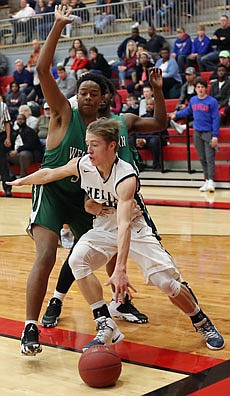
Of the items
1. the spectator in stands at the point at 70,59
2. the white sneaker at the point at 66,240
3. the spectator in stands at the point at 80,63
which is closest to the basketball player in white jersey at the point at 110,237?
the white sneaker at the point at 66,240

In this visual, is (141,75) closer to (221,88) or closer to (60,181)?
(221,88)

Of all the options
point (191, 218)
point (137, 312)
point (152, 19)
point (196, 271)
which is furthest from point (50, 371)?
point (152, 19)

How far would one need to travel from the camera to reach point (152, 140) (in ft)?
49.9

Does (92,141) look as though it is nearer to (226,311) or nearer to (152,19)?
(226,311)

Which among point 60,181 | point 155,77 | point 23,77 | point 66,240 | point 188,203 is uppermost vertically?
point 155,77

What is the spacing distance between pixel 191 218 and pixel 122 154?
17.1 feet

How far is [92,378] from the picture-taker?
4.29m

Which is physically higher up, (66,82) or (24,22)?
(24,22)

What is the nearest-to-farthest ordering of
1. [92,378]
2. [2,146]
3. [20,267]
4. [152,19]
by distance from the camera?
[92,378], [20,267], [2,146], [152,19]

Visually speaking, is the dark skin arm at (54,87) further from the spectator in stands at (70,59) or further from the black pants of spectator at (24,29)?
the black pants of spectator at (24,29)

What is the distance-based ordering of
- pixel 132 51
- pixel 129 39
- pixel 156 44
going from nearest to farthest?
pixel 156 44
pixel 132 51
pixel 129 39

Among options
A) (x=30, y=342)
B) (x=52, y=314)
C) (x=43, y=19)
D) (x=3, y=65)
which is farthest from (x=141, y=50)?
(x=30, y=342)

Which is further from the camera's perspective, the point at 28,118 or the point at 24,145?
the point at 28,118

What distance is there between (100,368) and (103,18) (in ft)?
57.5
